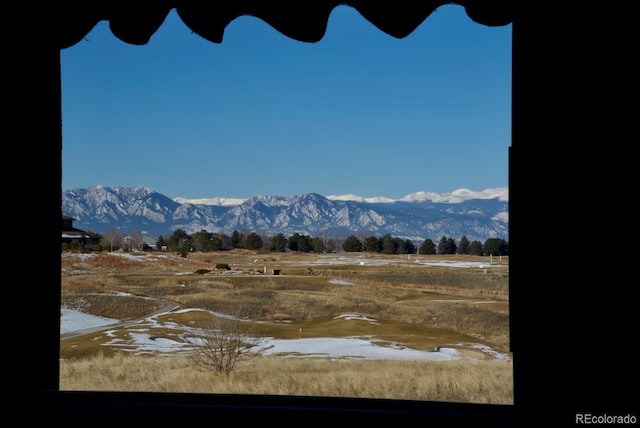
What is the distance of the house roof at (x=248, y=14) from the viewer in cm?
109

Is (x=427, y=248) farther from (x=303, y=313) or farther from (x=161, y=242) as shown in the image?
(x=303, y=313)

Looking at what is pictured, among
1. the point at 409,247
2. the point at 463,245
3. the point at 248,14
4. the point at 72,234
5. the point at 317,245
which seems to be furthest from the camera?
the point at 463,245

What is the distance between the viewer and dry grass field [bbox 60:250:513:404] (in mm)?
9320

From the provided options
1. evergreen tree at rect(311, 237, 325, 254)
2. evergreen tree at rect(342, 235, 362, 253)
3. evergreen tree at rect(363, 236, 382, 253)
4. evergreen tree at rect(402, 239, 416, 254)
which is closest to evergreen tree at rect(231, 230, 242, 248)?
Result: evergreen tree at rect(311, 237, 325, 254)

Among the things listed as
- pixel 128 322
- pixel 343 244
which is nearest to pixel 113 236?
pixel 128 322

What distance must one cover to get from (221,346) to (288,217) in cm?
322

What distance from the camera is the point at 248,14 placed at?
1143 mm

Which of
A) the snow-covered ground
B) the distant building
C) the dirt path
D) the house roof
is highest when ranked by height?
the house roof

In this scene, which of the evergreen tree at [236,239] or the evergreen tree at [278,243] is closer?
the evergreen tree at [278,243]

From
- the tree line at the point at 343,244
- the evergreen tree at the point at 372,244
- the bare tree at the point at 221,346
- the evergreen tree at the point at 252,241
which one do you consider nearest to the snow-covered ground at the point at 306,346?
the bare tree at the point at 221,346

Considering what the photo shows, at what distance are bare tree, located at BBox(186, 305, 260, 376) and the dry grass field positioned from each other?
0.85 feet

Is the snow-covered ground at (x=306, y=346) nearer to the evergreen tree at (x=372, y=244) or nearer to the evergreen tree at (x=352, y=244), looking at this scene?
the evergreen tree at (x=372, y=244)

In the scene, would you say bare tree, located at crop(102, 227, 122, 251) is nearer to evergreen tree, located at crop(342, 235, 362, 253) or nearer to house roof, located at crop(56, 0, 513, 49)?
evergreen tree, located at crop(342, 235, 362, 253)

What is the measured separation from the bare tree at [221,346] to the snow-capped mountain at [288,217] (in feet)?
7.58
